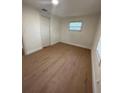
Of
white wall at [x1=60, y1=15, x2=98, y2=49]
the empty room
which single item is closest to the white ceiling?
the empty room

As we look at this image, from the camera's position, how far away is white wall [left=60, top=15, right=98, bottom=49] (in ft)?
16.1

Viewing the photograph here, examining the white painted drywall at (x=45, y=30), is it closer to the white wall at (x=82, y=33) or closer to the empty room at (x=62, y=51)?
the empty room at (x=62, y=51)

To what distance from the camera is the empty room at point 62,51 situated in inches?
71.5

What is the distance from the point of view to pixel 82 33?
555 centimetres

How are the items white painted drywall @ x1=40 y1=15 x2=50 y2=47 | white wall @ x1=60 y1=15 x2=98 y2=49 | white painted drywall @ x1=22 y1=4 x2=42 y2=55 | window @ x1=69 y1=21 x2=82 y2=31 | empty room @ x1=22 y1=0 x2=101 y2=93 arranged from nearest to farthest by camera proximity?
empty room @ x1=22 y1=0 x2=101 y2=93
white painted drywall @ x1=22 y1=4 x2=42 y2=55
white painted drywall @ x1=40 y1=15 x2=50 y2=47
white wall @ x1=60 y1=15 x2=98 y2=49
window @ x1=69 y1=21 x2=82 y2=31

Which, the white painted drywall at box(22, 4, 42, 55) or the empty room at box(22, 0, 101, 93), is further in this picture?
the white painted drywall at box(22, 4, 42, 55)

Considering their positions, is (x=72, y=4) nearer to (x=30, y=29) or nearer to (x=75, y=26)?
(x=30, y=29)

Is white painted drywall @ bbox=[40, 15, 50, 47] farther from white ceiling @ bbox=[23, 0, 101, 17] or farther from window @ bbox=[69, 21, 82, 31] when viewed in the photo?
window @ bbox=[69, 21, 82, 31]

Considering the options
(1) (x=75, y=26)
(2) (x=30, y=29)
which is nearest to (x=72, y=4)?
(2) (x=30, y=29)

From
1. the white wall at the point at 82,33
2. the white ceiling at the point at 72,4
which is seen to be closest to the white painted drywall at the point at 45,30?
the white ceiling at the point at 72,4

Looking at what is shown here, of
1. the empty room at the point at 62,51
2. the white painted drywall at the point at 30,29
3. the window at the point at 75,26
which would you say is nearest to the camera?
the empty room at the point at 62,51
